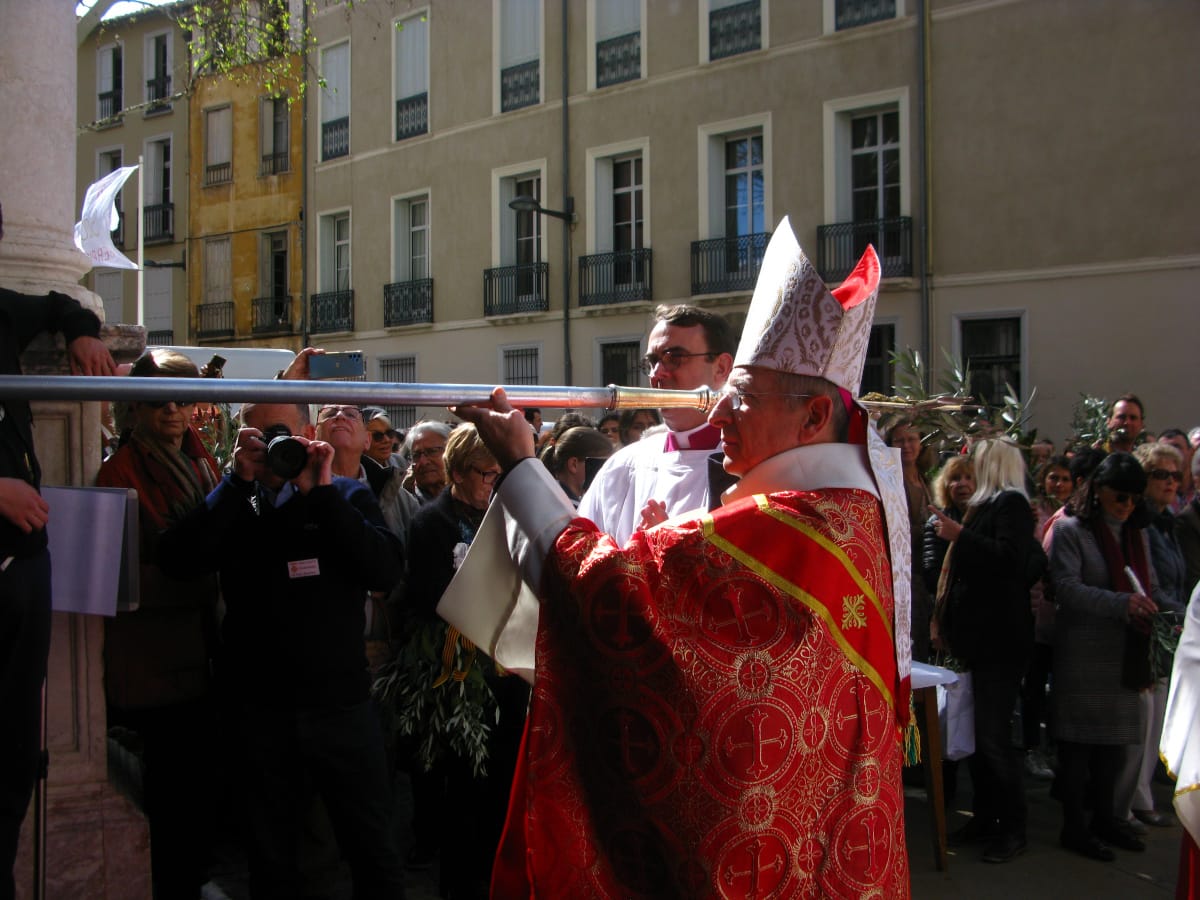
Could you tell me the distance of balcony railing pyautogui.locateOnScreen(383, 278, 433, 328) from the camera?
2309 cm

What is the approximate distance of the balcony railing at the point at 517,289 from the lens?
838 inches

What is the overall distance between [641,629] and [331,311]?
78.6 ft

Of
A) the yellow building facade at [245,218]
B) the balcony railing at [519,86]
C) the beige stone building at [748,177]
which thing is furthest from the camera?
the yellow building facade at [245,218]

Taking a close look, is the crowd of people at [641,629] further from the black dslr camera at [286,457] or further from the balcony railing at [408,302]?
the balcony railing at [408,302]

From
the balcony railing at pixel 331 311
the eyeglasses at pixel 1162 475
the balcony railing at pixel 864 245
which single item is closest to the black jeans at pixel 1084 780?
the eyeglasses at pixel 1162 475

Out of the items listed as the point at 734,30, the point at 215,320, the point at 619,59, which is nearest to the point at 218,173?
the point at 215,320

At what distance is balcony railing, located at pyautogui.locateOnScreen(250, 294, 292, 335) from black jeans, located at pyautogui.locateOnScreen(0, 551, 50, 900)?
24.0 metres

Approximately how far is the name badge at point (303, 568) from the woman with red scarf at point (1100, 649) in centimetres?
362

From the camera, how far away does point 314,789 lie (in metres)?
3.55

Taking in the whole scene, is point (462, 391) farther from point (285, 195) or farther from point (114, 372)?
point (285, 195)

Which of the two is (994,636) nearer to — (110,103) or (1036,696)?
(1036,696)

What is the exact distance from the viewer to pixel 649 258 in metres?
19.7

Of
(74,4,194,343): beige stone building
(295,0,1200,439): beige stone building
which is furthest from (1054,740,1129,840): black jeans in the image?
(74,4,194,343): beige stone building

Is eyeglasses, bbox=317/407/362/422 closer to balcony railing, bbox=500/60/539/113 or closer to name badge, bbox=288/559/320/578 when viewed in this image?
name badge, bbox=288/559/320/578
